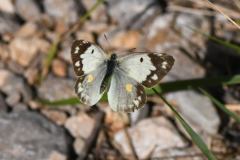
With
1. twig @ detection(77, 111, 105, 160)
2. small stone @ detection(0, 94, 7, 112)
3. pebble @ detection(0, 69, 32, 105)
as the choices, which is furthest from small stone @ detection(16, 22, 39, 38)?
twig @ detection(77, 111, 105, 160)

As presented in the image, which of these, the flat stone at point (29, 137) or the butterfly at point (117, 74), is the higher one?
the butterfly at point (117, 74)

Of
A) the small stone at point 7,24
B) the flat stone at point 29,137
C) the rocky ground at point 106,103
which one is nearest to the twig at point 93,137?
the rocky ground at point 106,103

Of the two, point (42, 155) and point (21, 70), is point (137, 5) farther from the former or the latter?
point (42, 155)

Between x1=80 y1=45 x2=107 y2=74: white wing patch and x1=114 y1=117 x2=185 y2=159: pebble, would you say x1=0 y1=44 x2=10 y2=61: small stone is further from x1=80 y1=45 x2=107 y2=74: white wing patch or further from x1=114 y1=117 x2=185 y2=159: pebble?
x1=80 y1=45 x2=107 y2=74: white wing patch

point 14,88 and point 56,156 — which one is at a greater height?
point 14,88

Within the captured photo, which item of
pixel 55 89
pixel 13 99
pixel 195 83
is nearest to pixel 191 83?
pixel 195 83

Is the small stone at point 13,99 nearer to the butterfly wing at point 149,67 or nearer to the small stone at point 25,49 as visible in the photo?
the small stone at point 25,49

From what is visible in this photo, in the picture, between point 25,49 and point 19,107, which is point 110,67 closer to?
point 19,107
